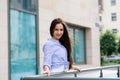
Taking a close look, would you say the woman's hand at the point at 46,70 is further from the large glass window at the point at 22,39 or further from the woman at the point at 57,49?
the large glass window at the point at 22,39

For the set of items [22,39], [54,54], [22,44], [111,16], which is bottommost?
[54,54]

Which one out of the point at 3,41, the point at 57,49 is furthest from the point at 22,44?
the point at 57,49

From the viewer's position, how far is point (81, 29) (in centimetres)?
2028

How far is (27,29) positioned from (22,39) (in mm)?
518

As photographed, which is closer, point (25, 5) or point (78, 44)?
point (25, 5)

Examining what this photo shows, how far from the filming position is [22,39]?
1332cm

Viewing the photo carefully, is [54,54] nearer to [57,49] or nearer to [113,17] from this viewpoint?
[57,49]

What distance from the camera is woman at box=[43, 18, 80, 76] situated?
195 inches

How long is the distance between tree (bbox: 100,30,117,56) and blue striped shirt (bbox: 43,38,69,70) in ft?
151

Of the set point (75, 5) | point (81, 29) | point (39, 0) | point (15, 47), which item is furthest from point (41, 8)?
point (81, 29)

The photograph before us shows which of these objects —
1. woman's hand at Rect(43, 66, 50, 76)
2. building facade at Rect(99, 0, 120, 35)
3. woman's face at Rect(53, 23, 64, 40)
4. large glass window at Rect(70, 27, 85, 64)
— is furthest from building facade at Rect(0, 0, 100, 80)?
building facade at Rect(99, 0, 120, 35)

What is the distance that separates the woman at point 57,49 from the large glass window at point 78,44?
44.3ft

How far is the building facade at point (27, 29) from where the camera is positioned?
12.2 metres

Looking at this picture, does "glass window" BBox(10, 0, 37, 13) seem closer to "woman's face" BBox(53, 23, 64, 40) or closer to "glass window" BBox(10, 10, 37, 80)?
"glass window" BBox(10, 10, 37, 80)
